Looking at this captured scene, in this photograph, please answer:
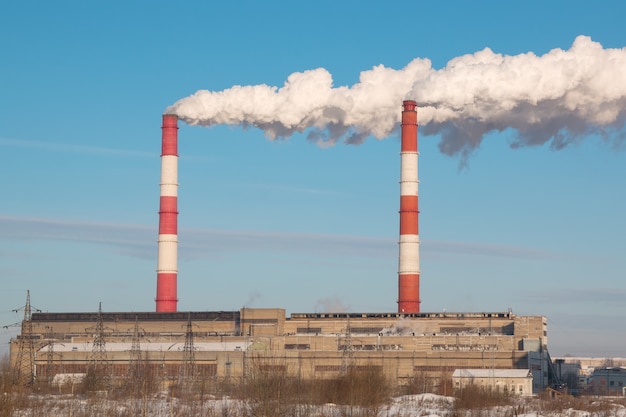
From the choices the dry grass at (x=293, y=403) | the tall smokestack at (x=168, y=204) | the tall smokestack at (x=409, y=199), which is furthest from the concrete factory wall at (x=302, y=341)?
the dry grass at (x=293, y=403)

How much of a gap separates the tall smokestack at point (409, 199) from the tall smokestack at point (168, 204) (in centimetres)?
1450

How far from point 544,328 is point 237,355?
21.0m

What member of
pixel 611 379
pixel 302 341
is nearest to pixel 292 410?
pixel 302 341

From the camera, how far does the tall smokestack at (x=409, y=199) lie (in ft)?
220

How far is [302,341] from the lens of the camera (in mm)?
72500

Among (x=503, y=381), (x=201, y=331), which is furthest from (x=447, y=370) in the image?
(x=201, y=331)

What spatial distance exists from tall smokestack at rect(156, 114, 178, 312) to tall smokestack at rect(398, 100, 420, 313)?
1450 centimetres

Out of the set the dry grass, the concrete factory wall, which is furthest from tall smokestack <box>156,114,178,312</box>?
the dry grass

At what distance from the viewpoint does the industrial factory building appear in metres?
67.1

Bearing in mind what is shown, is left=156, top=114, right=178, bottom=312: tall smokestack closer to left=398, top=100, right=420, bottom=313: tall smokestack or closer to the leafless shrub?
left=398, top=100, right=420, bottom=313: tall smokestack

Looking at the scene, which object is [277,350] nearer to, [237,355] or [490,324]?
[237,355]

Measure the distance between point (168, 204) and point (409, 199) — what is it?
15.4 meters

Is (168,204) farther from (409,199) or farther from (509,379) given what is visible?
(509,379)

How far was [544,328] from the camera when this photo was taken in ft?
240
